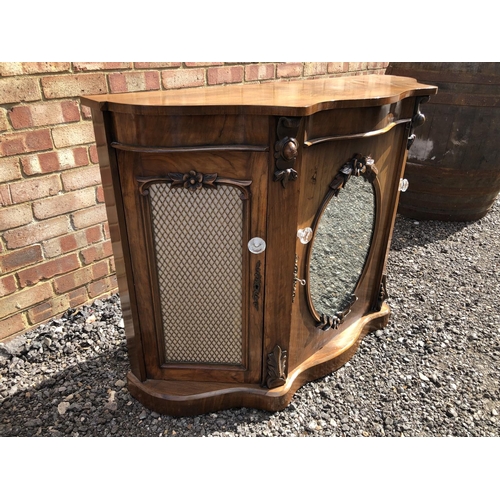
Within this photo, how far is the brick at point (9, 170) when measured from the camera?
69.1 inches

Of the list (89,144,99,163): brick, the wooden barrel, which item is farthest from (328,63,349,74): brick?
(89,144,99,163): brick

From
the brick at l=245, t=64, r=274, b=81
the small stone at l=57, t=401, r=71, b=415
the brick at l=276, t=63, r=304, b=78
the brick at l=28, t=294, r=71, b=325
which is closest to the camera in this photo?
the small stone at l=57, t=401, r=71, b=415

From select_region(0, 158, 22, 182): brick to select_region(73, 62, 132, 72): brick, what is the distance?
0.51m

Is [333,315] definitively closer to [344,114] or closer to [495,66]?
[344,114]

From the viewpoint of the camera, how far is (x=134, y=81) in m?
2.05

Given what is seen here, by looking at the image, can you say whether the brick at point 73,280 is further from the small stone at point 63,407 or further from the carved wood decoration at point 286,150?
the carved wood decoration at point 286,150

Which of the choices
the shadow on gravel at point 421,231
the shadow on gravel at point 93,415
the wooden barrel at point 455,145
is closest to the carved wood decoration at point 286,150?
the shadow on gravel at point 93,415

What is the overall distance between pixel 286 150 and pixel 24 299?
157cm

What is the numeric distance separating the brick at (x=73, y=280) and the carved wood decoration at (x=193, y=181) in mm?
1113

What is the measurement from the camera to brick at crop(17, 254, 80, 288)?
1977 millimetres

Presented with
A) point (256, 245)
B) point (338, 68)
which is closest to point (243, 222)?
point (256, 245)

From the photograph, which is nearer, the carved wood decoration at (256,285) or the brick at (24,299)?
the carved wood decoration at (256,285)

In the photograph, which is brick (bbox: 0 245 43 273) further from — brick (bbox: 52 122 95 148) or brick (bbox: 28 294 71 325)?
brick (bbox: 52 122 95 148)

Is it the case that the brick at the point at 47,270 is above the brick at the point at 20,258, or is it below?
below
